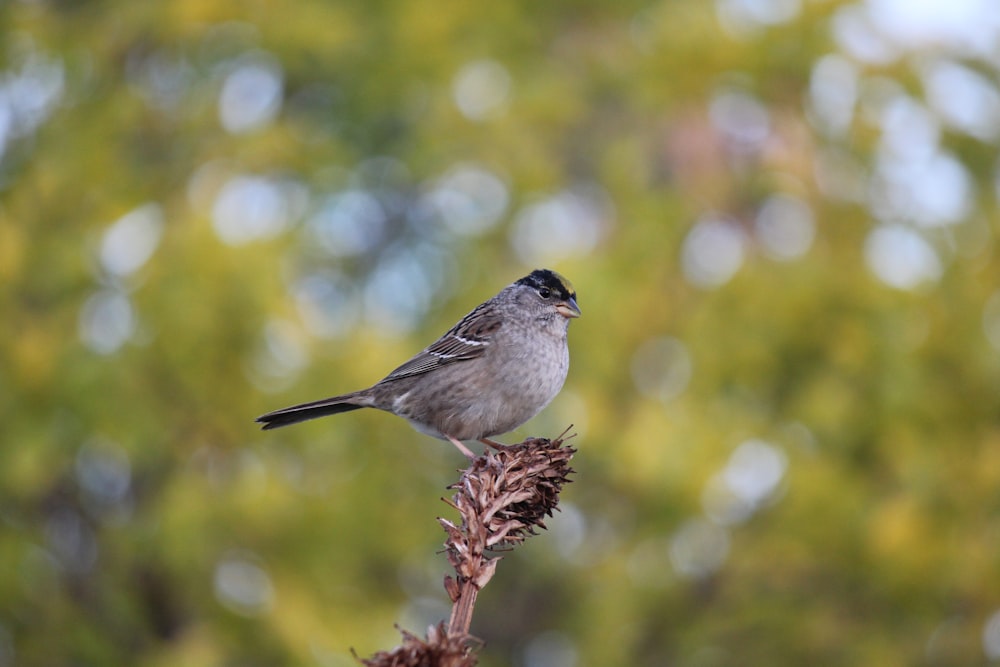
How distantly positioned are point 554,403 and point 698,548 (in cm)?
157

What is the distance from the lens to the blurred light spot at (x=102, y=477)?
24.1ft

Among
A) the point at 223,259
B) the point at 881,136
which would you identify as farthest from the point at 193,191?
the point at 881,136

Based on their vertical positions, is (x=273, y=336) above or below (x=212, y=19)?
below

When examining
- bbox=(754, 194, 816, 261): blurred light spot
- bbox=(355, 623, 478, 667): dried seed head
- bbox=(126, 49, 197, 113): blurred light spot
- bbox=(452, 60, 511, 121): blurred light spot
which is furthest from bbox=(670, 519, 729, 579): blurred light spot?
Answer: bbox=(355, 623, 478, 667): dried seed head

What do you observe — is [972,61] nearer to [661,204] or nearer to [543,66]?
[661,204]

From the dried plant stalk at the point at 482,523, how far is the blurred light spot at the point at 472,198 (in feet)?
23.3

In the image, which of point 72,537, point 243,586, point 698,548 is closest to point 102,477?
point 72,537

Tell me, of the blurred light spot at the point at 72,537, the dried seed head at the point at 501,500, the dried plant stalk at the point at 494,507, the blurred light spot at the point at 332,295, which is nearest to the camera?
the dried plant stalk at the point at 494,507

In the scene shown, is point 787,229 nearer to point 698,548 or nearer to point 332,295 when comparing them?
point 698,548

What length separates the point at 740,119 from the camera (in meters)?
11.2

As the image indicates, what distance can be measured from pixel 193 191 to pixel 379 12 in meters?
4.65

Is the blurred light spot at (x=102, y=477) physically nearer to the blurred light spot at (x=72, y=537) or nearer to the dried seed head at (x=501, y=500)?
the blurred light spot at (x=72, y=537)

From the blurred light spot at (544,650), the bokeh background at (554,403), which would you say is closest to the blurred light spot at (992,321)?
the bokeh background at (554,403)

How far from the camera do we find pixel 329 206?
445 inches
